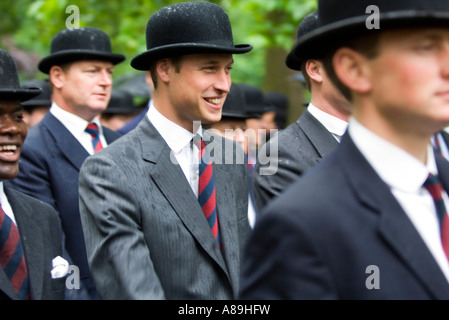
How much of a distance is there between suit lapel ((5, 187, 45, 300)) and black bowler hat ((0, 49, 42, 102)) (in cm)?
58

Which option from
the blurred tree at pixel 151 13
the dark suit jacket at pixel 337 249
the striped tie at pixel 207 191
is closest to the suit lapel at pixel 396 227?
the dark suit jacket at pixel 337 249

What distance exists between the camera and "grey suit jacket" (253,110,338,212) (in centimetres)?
388

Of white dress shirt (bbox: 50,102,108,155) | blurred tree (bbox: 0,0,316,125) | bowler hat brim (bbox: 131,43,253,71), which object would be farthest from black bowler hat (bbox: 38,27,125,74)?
bowler hat brim (bbox: 131,43,253,71)

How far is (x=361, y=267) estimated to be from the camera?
2111 mm

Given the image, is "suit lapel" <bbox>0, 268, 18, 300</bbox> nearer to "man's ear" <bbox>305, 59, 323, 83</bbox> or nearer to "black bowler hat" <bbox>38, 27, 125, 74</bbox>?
"man's ear" <bbox>305, 59, 323, 83</bbox>

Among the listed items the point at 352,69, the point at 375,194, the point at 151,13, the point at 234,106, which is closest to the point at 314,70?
the point at 352,69

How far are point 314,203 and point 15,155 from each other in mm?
2723

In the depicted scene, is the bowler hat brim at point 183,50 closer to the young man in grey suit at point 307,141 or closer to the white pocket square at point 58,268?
the young man in grey suit at point 307,141

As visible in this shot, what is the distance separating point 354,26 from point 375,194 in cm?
54

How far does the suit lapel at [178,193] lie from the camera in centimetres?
359

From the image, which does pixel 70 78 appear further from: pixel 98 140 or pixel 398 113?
pixel 398 113

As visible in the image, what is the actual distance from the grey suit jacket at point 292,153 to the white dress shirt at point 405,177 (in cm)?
155

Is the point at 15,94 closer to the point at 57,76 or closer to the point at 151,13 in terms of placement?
the point at 57,76
